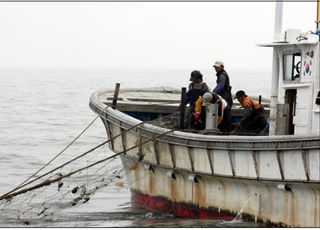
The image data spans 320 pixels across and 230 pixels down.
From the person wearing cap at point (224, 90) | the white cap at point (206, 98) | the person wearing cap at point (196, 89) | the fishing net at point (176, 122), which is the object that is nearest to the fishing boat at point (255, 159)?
the fishing net at point (176, 122)

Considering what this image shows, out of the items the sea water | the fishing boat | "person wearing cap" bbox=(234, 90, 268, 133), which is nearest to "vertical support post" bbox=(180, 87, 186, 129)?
the fishing boat

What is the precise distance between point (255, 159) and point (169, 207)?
3.30 metres

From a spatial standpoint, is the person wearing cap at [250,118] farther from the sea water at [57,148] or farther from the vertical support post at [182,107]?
the sea water at [57,148]

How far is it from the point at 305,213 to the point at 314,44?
3045 millimetres

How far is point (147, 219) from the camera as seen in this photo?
1614cm

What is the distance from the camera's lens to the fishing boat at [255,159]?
12.5 metres

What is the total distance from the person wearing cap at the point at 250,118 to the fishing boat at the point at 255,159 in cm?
43

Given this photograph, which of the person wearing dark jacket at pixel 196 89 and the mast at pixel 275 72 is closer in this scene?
the mast at pixel 275 72

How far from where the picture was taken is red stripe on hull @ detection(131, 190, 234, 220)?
48.0 feet

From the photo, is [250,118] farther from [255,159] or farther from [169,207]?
[169,207]

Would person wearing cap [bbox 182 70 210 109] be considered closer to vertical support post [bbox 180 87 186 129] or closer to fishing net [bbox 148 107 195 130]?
fishing net [bbox 148 107 195 130]

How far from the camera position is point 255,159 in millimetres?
13023

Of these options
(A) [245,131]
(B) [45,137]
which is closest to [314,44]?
(A) [245,131]

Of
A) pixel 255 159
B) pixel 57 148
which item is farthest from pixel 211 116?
pixel 57 148
